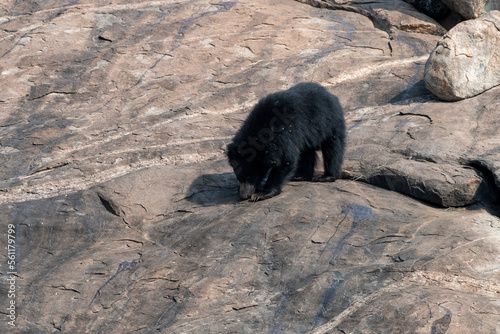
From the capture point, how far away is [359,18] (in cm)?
1052

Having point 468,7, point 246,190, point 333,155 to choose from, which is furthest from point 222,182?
point 468,7

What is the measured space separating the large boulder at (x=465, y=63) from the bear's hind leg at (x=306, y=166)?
2531mm

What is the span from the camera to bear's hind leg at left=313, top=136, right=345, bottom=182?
20.0 ft

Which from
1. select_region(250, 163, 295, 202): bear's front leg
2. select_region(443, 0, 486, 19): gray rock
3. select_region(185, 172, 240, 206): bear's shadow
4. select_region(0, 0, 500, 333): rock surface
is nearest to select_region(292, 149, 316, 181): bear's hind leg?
select_region(0, 0, 500, 333): rock surface

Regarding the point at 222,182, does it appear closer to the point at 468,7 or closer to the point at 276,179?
the point at 276,179

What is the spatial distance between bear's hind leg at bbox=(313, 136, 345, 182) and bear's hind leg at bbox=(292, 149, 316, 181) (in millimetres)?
183

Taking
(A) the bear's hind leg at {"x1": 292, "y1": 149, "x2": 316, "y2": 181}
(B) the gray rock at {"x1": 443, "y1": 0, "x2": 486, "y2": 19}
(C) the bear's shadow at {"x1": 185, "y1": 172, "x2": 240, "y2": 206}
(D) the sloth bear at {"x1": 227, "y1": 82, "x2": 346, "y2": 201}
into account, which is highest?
(B) the gray rock at {"x1": 443, "y1": 0, "x2": 486, "y2": 19}

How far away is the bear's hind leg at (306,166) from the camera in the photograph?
20.7 feet

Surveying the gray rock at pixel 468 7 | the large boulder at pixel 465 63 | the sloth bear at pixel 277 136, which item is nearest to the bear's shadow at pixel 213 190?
the sloth bear at pixel 277 136

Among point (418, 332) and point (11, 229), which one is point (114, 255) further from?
point (418, 332)

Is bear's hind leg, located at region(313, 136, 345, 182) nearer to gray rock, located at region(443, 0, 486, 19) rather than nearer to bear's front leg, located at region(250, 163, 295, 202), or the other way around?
bear's front leg, located at region(250, 163, 295, 202)

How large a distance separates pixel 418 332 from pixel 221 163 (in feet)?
12.0

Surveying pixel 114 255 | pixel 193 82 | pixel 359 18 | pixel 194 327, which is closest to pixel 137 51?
pixel 193 82

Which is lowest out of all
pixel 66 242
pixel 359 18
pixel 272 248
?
pixel 66 242
